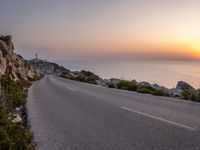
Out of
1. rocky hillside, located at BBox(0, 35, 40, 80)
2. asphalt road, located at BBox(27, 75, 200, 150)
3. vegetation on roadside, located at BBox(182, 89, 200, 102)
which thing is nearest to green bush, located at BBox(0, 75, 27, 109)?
rocky hillside, located at BBox(0, 35, 40, 80)

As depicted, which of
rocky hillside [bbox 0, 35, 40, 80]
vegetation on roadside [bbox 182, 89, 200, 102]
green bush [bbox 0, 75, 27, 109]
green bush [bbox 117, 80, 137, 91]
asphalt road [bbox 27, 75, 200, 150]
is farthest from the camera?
rocky hillside [bbox 0, 35, 40, 80]

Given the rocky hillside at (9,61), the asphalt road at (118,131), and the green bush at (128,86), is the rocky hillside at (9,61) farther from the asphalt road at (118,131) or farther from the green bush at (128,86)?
the asphalt road at (118,131)

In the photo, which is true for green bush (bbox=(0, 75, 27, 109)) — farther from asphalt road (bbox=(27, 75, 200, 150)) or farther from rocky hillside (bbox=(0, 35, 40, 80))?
asphalt road (bbox=(27, 75, 200, 150))

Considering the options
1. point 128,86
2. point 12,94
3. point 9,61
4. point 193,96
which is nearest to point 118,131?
point 193,96

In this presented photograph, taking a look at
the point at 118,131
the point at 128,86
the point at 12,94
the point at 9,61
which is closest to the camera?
the point at 118,131

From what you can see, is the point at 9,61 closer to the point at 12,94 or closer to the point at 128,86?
the point at 128,86

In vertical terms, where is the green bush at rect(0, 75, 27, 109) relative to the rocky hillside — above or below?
below

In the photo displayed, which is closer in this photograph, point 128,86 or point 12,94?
point 12,94

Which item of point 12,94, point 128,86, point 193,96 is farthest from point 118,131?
point 128,86

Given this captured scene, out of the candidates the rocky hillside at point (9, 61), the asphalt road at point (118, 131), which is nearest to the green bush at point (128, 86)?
the rocky hillside at point (9, 61)

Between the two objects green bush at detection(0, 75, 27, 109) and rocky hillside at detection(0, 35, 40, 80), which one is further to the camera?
rocky hillside at detection(0, 35, 40, 80)

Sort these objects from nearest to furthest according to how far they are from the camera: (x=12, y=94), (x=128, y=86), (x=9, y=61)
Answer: (x=12, y=94) → (x=128, y=86) → (x=9, y=61)

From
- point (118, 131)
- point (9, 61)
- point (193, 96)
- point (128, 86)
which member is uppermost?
point (9, 61)

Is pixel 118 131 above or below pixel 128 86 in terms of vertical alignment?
below
